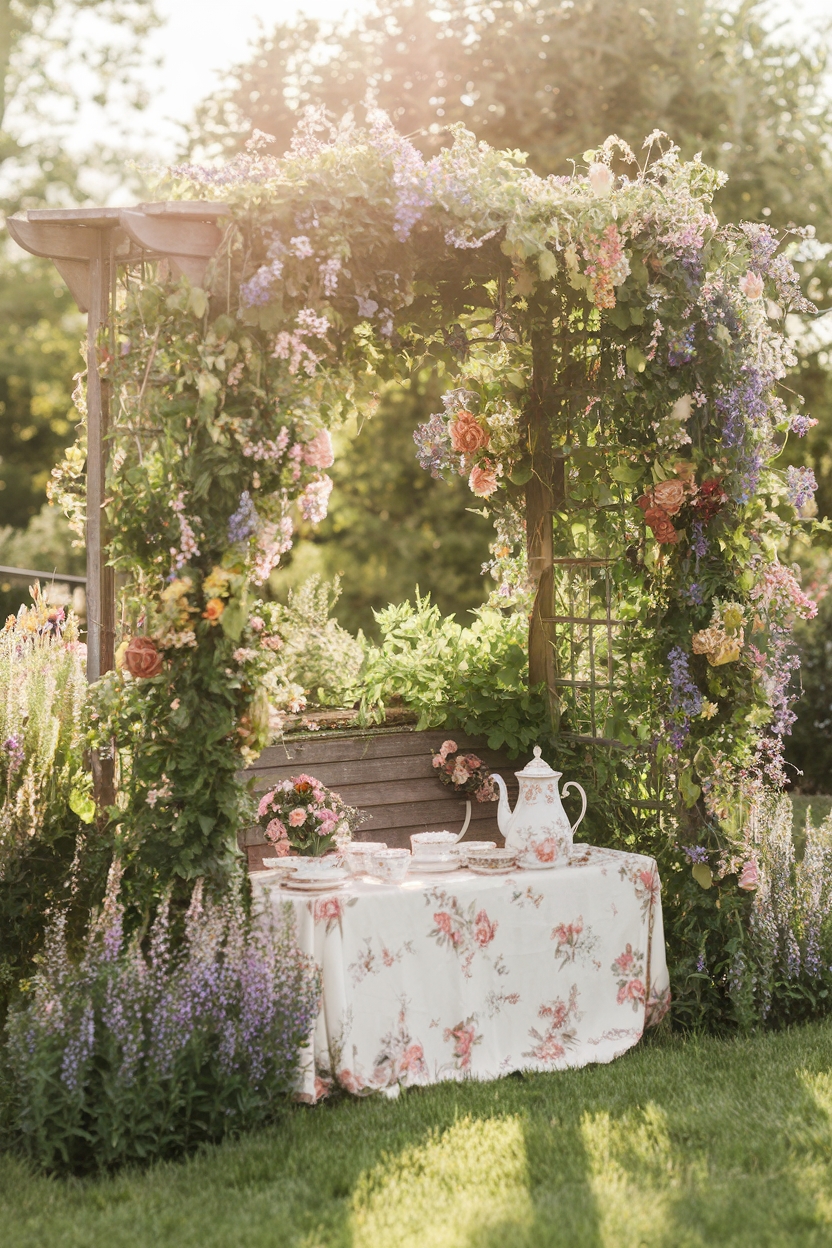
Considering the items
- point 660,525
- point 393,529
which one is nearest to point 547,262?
point 660,525

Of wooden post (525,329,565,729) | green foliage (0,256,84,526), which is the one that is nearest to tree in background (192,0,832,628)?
wooden post (525,329,565,729)

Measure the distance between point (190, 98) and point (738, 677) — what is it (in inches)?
405

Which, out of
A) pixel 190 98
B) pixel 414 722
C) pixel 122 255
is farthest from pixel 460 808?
pixel 190 98

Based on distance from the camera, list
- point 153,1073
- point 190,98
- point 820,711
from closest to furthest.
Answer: point 153,1073 → point 820,711 → point 190,98

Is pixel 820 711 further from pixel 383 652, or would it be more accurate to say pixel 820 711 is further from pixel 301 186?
pixel 301 186

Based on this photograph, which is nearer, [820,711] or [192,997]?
[192,997]

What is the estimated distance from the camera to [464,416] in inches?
179

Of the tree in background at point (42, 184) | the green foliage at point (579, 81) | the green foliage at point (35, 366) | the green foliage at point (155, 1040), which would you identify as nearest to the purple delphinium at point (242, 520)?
the green foliage at point (155, 1040)

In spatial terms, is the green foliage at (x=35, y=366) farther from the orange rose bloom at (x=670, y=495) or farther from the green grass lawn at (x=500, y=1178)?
the green grass lawn at (x=500, y=1178)

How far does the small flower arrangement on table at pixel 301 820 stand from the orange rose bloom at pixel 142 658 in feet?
2.11

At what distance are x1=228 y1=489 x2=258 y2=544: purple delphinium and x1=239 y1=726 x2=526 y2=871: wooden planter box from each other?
1.21 metres

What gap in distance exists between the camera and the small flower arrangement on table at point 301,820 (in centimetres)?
360

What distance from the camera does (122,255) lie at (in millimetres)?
3686

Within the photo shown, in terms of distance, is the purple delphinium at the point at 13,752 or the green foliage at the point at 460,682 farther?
the green foliage at the point at 460,682
